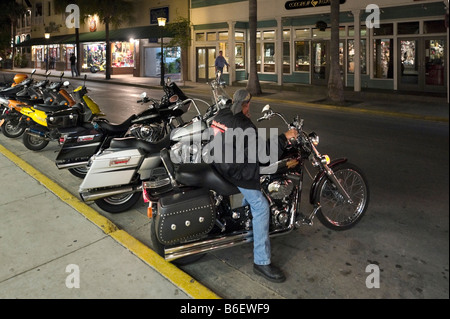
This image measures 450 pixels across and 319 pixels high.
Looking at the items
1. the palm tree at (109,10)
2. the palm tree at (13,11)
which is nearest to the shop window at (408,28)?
the palm tree at (109,10)

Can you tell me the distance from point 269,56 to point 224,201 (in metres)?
22.6

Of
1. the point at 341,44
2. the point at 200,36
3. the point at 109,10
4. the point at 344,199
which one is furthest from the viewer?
the point at 109,10

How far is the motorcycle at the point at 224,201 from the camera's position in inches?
144

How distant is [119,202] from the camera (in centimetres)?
543

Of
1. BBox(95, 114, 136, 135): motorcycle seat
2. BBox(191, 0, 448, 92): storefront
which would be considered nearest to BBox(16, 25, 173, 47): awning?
BBox(191, 0, 448, 92): storefront

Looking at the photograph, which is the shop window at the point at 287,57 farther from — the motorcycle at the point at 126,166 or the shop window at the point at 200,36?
the motorcycle at the point at 126,166

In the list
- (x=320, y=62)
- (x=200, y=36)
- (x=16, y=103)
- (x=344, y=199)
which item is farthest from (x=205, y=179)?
(x=200, y=36)

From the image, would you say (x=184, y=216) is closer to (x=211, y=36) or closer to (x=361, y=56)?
(x=361, y=56)

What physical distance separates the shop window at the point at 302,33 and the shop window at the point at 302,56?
1.03 feet

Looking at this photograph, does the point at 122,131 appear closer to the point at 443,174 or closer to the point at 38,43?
the point at 443,174

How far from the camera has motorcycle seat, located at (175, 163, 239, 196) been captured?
3.70 metres

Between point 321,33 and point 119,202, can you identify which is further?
point 321,33

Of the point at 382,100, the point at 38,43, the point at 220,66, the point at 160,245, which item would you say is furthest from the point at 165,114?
the point at 38,43
